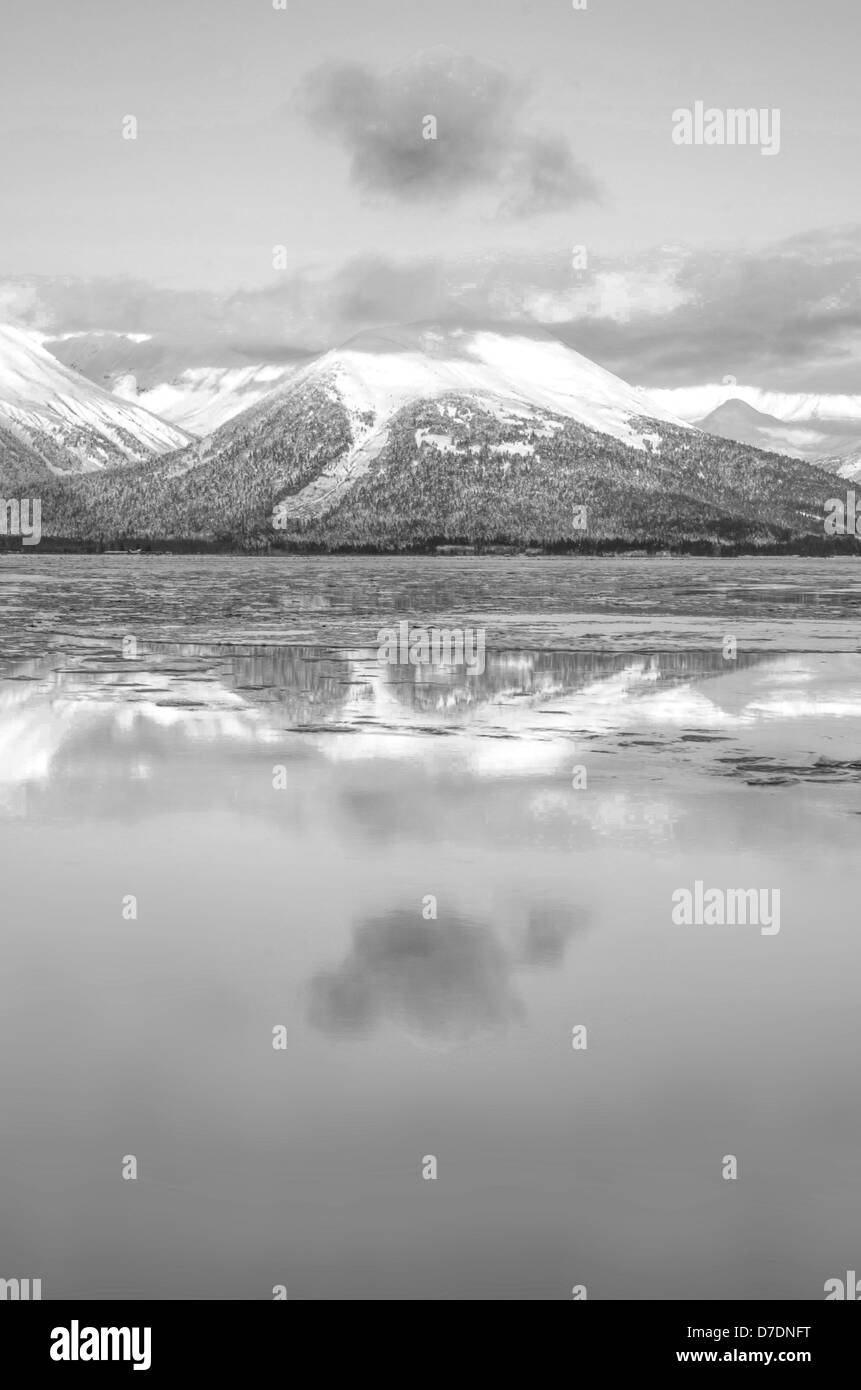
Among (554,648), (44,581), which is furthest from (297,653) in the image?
(44,581)

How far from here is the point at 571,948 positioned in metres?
14.1

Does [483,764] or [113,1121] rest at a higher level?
[483,764]

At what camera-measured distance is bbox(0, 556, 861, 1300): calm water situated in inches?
345

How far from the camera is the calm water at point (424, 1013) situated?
8.76 metres

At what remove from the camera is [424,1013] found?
1212 cm

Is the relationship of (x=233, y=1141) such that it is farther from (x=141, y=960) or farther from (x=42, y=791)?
(x=42, y=791)

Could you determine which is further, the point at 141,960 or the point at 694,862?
the point at 694,862

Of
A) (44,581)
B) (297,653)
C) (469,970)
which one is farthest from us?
(44,581)

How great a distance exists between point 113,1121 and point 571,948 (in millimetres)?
5294

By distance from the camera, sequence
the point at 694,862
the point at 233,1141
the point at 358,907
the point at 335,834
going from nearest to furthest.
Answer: the point at 233,1141 → the point at 358,907 → the point at 694,862 → the point at 335,834
